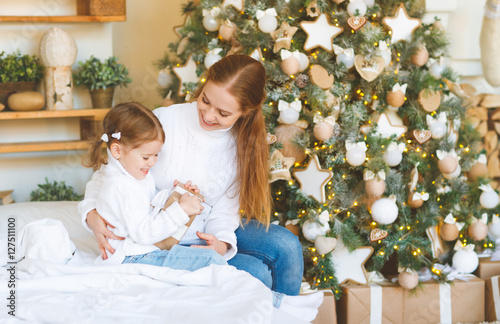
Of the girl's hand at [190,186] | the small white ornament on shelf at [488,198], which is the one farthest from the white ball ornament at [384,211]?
the girl's hand at [190,186]

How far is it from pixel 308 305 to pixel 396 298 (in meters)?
0.70

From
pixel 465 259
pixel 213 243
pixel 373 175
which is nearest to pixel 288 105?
pixel 373 175

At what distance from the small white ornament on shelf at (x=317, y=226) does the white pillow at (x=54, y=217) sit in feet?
2.39

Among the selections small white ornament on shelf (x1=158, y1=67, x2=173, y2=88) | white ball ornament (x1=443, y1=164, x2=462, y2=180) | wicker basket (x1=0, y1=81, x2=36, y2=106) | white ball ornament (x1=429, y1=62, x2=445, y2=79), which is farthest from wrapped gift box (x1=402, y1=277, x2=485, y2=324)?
wicker basket (x1=0, y1=81, x2=36, y2=106)

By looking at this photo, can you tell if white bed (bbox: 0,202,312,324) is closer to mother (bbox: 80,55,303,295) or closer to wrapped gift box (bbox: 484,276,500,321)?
mother (bbox: 80,55,303,295)

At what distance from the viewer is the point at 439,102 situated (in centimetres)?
214

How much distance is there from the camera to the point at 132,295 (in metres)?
1.32

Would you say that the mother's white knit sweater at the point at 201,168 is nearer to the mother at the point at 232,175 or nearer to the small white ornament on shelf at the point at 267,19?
the mother at the point at 232,175

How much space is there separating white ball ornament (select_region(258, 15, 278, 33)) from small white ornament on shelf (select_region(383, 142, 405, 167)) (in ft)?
1.99

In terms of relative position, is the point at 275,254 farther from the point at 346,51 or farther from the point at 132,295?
the point at 346,51

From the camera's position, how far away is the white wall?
2635mm

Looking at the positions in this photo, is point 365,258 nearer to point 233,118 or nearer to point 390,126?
point 390,126

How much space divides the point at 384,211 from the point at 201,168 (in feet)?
2.33

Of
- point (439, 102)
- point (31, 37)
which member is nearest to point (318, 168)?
point (439, 102)
